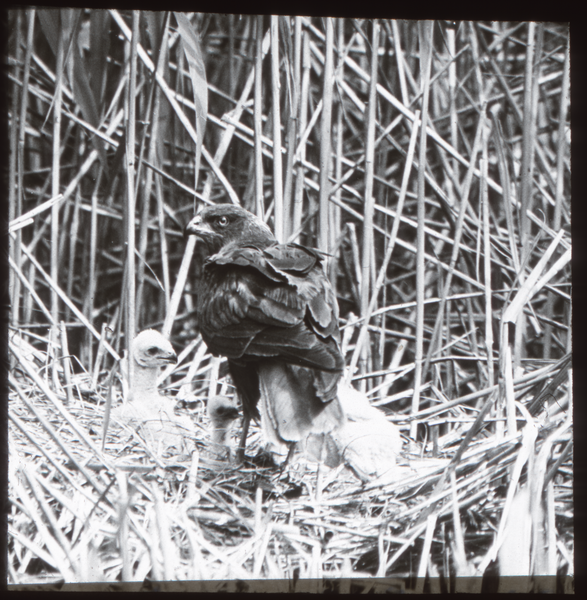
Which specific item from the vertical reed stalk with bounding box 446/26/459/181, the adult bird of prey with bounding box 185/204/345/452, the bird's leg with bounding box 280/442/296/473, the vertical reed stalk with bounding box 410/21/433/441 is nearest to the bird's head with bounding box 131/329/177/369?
the adult bird of prey with bounding box 185/204/345/452

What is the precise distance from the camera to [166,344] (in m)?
2.02

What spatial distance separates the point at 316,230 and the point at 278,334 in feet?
1.91

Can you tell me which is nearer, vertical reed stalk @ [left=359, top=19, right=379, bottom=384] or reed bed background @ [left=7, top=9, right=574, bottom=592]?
reed bed background @ [left=7, top=9, right=574, bottom=592]

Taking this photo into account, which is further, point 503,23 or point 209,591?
point 503,23

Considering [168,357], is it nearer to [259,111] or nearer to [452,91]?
[259,111]

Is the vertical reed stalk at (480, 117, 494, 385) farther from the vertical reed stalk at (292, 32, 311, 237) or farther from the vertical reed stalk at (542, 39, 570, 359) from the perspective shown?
the vertical reed stalk at (292, 32, 311, 237)

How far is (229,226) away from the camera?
210 centimetres

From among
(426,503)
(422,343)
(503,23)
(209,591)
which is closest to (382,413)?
(422,343)

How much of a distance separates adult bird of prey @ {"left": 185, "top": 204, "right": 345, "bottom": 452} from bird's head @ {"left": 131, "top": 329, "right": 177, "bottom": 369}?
17cm

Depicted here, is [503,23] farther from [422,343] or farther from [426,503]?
[426,503]

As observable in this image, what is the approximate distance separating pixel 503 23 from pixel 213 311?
4.08ft

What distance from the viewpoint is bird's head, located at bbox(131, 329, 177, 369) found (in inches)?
78.3

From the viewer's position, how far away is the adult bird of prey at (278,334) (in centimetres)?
171

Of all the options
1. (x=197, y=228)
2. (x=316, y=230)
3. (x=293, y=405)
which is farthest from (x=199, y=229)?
(x=293, y=405)
